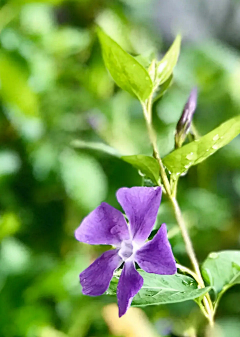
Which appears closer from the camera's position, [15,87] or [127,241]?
[127,241]

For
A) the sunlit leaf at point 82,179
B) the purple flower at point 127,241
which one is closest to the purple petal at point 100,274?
the purple flower at point 127,241

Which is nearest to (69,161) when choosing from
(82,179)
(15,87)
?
(82,179)

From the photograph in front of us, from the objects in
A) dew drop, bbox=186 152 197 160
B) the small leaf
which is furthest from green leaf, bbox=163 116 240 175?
the small leaf

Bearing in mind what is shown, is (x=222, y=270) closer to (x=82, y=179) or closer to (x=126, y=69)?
(x=126, y=69)

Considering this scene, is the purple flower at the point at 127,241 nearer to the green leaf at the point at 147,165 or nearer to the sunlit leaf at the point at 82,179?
the green leaf at the point at 147,165

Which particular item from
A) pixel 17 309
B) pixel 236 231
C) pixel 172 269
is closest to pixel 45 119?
pixel 17 309

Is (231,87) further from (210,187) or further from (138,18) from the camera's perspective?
(138,18)

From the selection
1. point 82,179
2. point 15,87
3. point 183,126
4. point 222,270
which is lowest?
point 82,179
